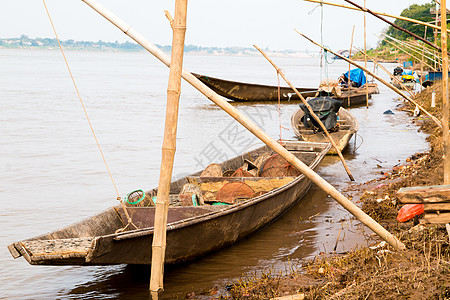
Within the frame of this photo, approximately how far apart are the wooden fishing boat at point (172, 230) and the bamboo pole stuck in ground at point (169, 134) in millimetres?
592

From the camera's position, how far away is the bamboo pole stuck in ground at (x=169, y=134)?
12.1ft

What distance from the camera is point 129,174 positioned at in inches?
417

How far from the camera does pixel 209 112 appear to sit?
73.7ft

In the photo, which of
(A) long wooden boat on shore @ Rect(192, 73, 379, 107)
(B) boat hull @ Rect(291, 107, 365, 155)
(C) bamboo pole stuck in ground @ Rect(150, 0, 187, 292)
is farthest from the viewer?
(A) long wooden boat on shore @ Rect(192, 73, 379, 107)

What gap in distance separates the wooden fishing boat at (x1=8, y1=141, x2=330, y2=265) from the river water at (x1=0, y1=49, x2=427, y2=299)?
0.27 meters

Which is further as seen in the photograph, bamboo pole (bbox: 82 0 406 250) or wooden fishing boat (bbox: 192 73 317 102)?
wooden fishing boat (bbox: 192 73 317 102)

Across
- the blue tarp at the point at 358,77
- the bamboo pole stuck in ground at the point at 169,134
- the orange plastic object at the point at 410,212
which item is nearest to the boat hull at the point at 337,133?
the orange plastic object at the point at 410,212

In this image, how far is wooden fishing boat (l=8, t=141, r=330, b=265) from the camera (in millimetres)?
4047

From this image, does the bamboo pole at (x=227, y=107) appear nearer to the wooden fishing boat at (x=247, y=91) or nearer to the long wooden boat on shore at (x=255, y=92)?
the long wooden boat on shore at (x=255, y=92)

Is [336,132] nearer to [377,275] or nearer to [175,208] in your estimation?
[175,208]

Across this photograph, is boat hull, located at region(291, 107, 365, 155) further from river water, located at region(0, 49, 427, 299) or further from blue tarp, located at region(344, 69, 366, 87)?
blue tarp, located at region(344, 69, 366, 87)

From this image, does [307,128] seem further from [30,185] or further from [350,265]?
[350,265]

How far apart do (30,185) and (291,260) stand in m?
6.03

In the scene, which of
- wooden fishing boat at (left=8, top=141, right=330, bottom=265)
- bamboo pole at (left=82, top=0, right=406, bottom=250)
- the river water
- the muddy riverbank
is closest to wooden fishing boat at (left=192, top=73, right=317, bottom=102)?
the river water
